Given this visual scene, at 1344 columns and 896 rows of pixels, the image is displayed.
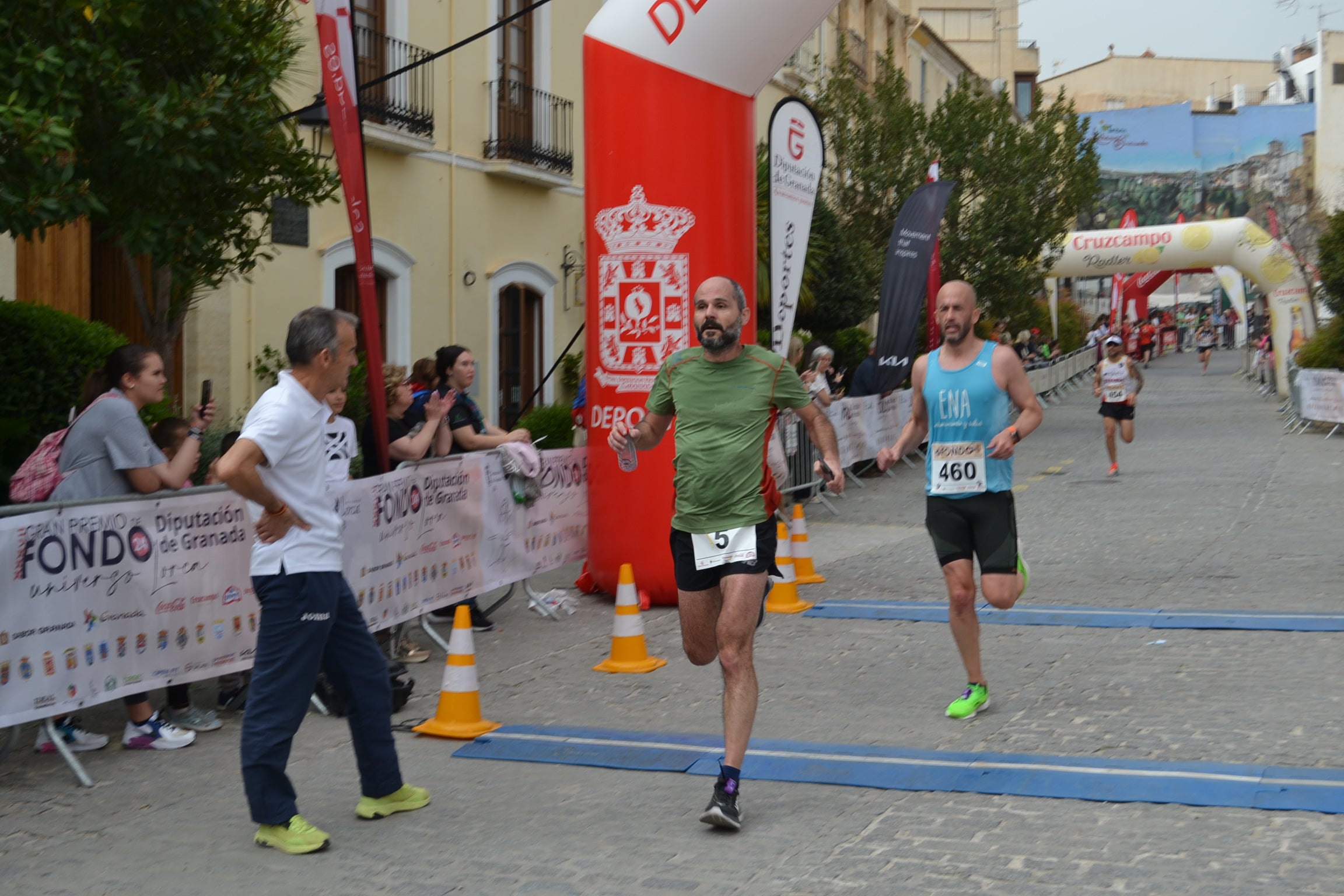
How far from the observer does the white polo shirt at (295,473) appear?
4.79 meters

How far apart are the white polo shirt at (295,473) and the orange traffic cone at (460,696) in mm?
1539

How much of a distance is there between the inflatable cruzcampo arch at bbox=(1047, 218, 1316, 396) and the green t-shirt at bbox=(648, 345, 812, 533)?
91.4 feet

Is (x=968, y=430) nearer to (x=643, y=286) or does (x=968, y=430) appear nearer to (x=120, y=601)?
(x=643, y=286)

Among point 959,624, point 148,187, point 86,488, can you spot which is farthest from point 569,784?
point 148,187

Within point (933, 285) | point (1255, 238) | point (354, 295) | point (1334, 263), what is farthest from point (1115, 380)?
point (1255, 238)

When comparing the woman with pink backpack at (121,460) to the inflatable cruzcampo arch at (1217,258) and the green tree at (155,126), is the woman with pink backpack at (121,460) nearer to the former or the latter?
the green tree at (155,126)

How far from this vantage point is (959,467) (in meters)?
6.61

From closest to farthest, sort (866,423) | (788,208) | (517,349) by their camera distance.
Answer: (788,208) → (866,423) → (517,349)

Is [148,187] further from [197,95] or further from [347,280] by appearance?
[347,280]

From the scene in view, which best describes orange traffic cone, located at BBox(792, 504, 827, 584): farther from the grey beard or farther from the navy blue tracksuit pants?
the navy blue tracksuit pants

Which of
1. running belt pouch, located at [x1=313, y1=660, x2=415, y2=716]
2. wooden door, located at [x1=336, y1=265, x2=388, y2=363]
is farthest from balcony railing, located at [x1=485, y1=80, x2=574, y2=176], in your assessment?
running belt pouch, located at [x1=313, y1=660, x2=415, y2=716]

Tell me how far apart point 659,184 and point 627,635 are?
3.18 metres

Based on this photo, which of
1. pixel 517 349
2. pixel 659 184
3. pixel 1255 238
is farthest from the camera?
pixel 1255 238

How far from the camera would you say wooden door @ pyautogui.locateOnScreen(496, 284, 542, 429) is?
64.0ft
